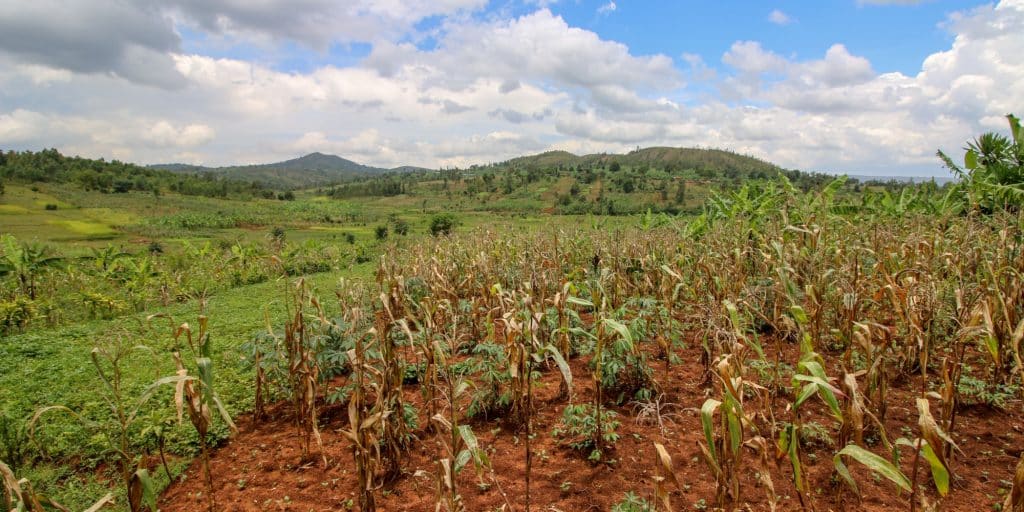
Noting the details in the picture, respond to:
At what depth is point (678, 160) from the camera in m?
110

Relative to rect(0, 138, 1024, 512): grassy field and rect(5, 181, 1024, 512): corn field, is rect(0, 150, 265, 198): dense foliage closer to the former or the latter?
rect(0, 138, 1024, 512): grassy field

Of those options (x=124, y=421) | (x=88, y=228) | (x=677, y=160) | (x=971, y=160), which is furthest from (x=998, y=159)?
(x=677, y=160)

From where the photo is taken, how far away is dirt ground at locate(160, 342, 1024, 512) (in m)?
2.58

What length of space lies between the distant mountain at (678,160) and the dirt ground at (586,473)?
85.2 m

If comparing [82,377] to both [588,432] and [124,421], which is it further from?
[588,432]

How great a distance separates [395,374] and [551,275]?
277 cm

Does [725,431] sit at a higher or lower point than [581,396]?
higher

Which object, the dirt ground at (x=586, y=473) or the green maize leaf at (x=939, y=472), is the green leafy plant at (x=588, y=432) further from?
the green maize leaf at (x=939, y=472)

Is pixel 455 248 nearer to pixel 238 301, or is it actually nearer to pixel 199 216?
pixel 238 301

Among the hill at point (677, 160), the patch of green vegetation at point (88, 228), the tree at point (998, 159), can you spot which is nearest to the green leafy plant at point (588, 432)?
the tree at point (998, 159)

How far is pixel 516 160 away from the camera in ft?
490

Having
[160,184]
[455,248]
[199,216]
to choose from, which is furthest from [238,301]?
[160,184]

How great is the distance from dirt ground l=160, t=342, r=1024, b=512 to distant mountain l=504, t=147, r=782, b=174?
85.2 meters

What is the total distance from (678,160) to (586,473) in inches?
4580
